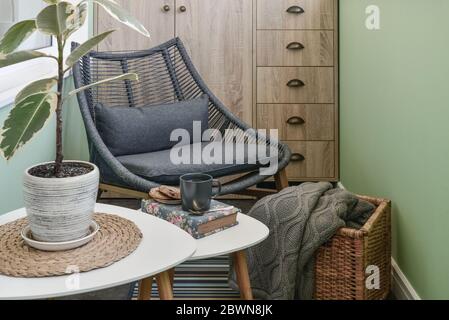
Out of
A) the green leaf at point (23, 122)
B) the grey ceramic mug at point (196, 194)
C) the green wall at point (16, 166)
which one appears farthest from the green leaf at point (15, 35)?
the green wall at point (16, 166)

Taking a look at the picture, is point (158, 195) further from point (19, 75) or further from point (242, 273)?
point (19, 75)

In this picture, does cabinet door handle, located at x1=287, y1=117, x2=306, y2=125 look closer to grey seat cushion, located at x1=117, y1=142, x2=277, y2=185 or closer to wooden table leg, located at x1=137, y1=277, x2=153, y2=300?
grey seat cushion, located at x1=117, y1=142, x2=277, y2=185

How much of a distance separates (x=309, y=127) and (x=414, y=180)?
1.38 meters

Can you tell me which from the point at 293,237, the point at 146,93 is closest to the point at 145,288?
the point at 293,237

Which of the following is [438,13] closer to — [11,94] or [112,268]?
[112,268]

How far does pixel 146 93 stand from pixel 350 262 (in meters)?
1.60

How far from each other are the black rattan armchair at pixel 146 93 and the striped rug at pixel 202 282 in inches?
11.7

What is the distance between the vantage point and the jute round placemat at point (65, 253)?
40.3 inches

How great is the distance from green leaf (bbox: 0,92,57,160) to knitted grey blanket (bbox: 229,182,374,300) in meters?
0.95

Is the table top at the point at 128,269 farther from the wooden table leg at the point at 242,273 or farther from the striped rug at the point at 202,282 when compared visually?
the striped rug at the point at 202,282

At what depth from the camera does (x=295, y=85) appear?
307cm
